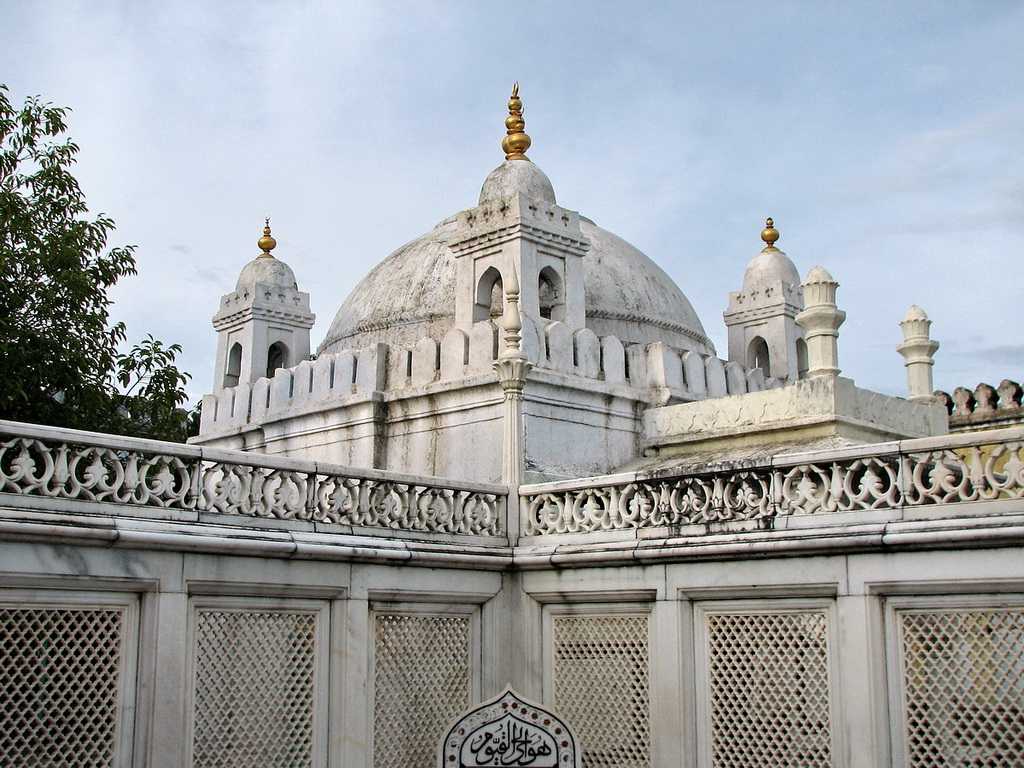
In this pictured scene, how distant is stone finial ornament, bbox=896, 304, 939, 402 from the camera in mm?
15188

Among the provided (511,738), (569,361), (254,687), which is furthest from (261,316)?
(511,738)

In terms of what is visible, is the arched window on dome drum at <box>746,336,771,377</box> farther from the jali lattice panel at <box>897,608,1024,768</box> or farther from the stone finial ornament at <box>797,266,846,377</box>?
the jali lattice panel at <box>897,608,1024,768</box>

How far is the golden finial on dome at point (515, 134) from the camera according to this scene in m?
16.7

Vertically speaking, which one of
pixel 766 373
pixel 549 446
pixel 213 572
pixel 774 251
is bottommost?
pixel 213 572

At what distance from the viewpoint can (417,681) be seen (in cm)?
1118

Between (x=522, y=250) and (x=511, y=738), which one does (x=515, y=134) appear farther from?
(x=511, y=738)

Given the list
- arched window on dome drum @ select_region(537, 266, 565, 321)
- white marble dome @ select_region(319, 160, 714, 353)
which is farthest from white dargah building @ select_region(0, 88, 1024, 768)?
white marble dome @ select_region(319, 160, 714, 353)

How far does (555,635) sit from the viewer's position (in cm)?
1175

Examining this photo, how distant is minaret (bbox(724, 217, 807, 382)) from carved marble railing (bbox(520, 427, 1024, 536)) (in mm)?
8323

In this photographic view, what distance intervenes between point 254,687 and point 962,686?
5.49m

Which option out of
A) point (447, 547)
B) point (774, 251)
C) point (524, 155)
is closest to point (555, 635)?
point (447, 547)

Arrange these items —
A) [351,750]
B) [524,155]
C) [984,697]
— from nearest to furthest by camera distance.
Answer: [984,697], [351,750], [524,155]

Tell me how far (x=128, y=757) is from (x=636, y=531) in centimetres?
463

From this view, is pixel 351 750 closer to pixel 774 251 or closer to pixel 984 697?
pixel 984 697
